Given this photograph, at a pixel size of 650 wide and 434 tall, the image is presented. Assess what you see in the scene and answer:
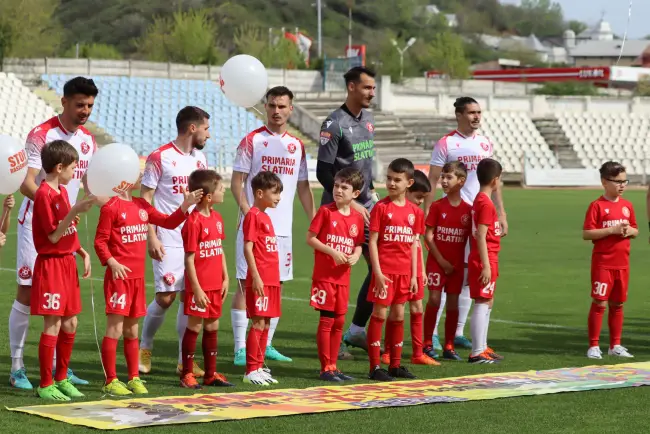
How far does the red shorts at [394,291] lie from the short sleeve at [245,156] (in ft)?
4.85

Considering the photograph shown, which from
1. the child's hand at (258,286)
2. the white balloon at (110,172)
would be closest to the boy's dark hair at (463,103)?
the child's hand at (258,286)

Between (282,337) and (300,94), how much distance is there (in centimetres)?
4674

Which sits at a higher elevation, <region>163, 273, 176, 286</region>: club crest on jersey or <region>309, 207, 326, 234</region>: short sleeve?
<region>309, 207, 326, 234</region>: short sleeve

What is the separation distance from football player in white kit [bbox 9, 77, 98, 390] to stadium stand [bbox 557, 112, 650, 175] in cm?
4452

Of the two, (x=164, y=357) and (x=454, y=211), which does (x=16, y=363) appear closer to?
(x=164, y=357)

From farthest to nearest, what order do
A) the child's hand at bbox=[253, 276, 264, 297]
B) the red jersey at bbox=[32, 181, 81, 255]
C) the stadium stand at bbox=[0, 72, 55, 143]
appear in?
1. the stadium stand at bbox=[0, 72, 55, 143]
2. the child's hand at bbox=[253, 276, 264, 297]
3. the red jersey at bbox=[32, 181, 81, 255]

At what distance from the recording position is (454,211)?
9648 mm

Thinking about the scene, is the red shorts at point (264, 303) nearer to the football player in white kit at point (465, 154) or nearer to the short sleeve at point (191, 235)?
the short sleeve at point (191, 235)

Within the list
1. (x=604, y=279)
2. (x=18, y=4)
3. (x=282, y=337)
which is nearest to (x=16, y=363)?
(x=282, y=337)

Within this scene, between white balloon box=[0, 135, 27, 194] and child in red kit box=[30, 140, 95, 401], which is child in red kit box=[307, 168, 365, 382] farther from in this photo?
white balloon box=[0, 135, 27, 194]

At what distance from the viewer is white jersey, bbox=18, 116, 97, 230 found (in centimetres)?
803

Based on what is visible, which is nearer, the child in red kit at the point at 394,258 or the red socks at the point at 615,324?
the child in red kit at the point at 394,258

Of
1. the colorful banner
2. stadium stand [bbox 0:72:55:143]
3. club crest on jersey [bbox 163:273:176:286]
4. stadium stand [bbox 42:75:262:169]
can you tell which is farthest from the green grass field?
stadium stand [bbox 42:75:262:169]

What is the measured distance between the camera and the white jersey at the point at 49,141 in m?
8.03
